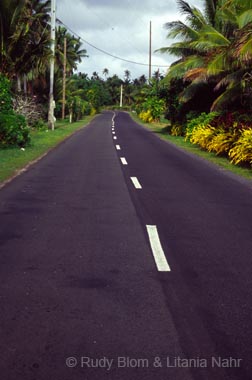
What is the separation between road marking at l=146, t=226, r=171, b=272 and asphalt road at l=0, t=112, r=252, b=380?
0.08 ft

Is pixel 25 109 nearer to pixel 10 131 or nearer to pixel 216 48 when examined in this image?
pixel 10 131

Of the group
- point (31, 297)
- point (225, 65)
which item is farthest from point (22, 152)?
point (31, 297)

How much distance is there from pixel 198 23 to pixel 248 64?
9.00 metres

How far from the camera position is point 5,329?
11.9 ft

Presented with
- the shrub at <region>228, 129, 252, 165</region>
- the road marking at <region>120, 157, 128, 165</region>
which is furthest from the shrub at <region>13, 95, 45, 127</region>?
the shrub at <region>228, 129, 252, 165</region>

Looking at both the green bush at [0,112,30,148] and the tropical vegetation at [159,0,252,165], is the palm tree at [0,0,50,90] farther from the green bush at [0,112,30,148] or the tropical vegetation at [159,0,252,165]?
the tropical vegetation at [159,0,252,165]

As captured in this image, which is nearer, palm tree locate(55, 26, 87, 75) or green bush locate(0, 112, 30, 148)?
green bush locate(0, 112, 30, 148)

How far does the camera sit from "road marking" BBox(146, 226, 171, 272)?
16.9 feet

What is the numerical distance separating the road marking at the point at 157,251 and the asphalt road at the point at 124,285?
0.08 feet

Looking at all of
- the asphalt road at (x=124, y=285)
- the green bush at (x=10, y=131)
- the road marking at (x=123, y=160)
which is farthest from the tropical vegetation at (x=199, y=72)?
the asphalt road at (x=124, y=285)

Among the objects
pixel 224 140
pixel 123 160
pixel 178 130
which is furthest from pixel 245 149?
pixel 178 130

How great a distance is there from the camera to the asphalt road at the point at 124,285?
3.21m

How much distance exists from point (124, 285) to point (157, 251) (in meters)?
1.23

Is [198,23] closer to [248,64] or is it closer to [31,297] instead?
[248,64]
